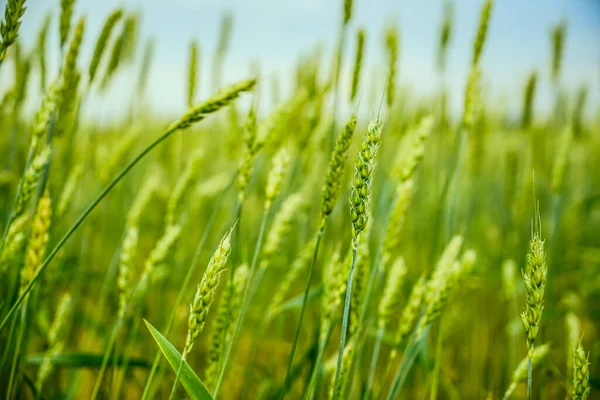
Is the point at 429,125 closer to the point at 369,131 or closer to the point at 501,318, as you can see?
the point at 369,131

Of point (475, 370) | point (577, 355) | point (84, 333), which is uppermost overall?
point (577, 355)

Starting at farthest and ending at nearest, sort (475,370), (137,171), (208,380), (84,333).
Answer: (137,171) < (84,333) < (475,370) < (208,380)

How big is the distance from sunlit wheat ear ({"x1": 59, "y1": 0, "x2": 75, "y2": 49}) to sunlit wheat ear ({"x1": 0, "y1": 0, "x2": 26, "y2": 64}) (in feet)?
0.66

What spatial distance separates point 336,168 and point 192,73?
2.44 ft

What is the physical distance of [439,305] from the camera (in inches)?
30.4

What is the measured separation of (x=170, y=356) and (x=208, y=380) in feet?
0.58

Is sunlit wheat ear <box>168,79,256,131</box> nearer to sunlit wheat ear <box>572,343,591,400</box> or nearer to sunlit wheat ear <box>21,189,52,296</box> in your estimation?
sunlit wheat ear <box>21,189,52,296</box>

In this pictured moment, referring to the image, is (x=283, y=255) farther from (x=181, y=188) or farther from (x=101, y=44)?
(x=101, y=44)

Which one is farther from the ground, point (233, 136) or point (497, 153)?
point (497, 153)

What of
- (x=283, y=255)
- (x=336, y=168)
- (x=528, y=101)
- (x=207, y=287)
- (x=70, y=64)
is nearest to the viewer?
(x=207, y=287)

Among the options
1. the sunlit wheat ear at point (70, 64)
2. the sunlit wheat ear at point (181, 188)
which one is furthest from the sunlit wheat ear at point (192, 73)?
the sunlit wheat ear at point (70, 64)

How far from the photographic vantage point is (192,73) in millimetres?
1232

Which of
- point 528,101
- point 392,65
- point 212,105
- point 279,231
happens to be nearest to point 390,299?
point 279,231

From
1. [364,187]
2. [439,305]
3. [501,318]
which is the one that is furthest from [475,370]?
[364,187]
